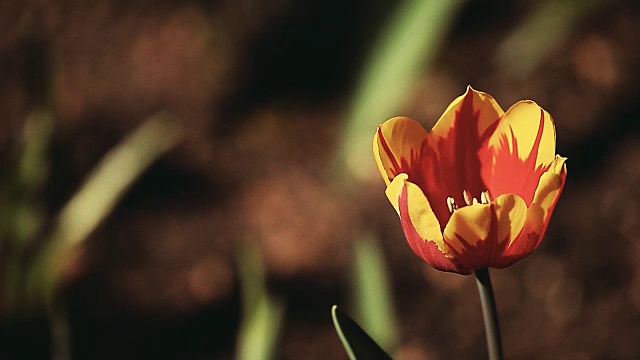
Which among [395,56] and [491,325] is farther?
[395,56]

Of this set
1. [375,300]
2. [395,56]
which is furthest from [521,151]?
[395,56]

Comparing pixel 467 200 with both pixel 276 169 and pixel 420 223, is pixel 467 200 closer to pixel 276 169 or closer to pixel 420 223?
pixel 420 223

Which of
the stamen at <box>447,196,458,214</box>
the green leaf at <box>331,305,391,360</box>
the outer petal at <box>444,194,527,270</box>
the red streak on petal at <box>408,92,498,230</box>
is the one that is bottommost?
the green leaf at <box>331,305,391,360</box>

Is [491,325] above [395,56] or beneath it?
beneath

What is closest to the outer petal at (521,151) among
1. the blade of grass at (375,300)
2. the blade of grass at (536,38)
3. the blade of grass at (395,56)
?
the blade of grass at (375,300)


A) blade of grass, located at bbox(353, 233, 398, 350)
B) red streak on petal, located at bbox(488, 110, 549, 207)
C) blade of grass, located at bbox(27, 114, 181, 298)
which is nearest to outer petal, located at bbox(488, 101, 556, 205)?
red streak on petal, located at bbox(488, 110, 549, 207)

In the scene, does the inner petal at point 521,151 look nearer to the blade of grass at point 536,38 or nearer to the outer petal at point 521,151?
the outer petal at point 521,151

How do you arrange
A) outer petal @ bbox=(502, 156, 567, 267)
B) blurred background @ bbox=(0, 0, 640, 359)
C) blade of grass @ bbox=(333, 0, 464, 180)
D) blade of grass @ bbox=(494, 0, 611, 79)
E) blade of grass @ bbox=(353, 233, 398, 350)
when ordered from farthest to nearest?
blade of grass @ bbox=(494, 0, 611, 79), blurred background @ bbox=(0, 0, 640, 359), blade of grass @ bbox=(333, 0, 464, 180), blade of grass @ bbox=(353, 233, 398, 350), outer petal @ bbox=(502, 156, 567, 267)

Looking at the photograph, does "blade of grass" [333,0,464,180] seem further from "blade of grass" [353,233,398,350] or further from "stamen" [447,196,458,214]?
"stamen" [447,196,458,214]

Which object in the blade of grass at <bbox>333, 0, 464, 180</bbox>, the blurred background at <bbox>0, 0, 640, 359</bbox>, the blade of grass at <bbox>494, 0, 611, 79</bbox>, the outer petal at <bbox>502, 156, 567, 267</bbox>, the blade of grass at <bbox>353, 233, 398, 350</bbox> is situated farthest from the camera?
the blade of grass at <bbox>494, 0, 611, 79</bbox>
